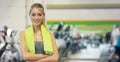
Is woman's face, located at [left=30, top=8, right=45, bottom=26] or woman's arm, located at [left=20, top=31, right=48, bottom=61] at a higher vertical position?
woman's face, located at [left=30, top=8, right=45, bottom=26]

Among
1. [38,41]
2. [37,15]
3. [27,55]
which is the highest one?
[37,15]

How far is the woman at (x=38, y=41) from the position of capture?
1810 millimetres

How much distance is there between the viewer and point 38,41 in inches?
72.0

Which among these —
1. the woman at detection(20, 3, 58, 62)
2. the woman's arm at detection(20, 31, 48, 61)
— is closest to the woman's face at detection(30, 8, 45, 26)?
the woman at detection(20, 3, 58, 62)

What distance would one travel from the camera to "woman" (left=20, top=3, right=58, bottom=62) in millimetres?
1810

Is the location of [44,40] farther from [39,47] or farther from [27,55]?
[27,55]

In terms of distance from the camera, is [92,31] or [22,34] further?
[92,31]

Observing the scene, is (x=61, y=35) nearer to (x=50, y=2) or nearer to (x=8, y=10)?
(x=50, y=2)

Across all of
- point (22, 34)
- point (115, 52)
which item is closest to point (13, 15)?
point (115, 52)

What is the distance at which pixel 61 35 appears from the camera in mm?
5184

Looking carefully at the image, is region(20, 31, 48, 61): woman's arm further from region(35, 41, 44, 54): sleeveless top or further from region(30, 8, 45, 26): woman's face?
region(30, 8, 45, 26): woman's face

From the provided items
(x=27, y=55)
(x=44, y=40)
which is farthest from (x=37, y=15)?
(x=27, y=55)

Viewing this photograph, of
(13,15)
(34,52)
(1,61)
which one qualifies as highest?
(13,15)

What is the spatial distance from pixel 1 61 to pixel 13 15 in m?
1.02
